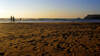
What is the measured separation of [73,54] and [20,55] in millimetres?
2089

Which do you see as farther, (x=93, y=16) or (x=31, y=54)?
(x=93, y=16)

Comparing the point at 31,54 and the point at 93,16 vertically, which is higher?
the point at 93,16

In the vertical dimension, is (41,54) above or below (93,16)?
below

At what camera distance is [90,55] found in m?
3.37

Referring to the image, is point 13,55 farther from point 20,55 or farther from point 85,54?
point 85,54

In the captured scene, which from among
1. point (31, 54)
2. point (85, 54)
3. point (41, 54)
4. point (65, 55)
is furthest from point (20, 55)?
point (85, 54)

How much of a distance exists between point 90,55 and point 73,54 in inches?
25.3

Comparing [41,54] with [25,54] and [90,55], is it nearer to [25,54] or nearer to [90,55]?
[25,54]

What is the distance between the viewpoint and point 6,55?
132 inches

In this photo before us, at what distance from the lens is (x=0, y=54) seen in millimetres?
3445

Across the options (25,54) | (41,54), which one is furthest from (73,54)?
(25,54)

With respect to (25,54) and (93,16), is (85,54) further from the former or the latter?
(93,16)

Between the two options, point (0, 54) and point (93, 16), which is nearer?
point (0, 54)

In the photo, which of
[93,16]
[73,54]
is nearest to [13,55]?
[73,54]
